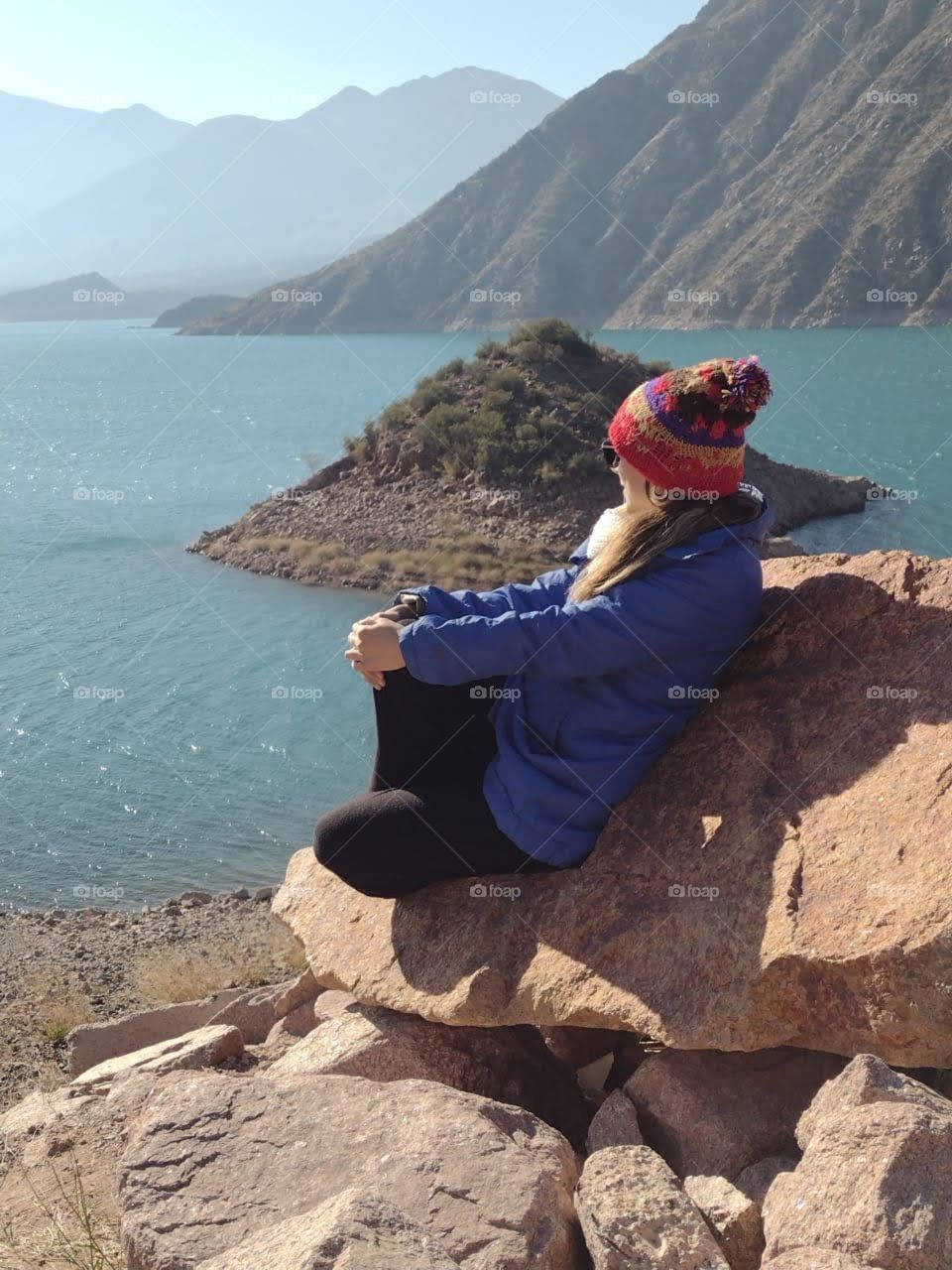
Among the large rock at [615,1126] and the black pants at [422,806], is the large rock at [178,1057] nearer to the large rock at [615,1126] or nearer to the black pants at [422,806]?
the black pants at [422,806]

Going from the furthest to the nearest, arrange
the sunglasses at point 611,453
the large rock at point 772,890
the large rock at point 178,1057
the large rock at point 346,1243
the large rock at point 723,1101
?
the large rock at point 178,1057
the sunglasses at point 611,453
the large rock at point 723,1101
the large rock at point 772,890
the large rock at point 346,1243

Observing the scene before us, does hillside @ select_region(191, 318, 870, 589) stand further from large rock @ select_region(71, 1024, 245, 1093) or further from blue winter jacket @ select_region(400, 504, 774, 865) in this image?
blue winter jacket @ select_region(400, 504, 774, 865)

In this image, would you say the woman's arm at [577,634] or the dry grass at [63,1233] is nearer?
the dry grass at [63,1233]

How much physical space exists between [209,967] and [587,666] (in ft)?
17.2

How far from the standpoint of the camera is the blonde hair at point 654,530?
3.38 metres

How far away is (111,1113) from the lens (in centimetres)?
402

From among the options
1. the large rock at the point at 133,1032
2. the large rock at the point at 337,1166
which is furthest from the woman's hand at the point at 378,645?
the large rock at the point at 133,1032

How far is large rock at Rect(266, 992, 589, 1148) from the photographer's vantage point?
3744 mm

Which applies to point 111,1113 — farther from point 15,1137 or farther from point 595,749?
point 595,749

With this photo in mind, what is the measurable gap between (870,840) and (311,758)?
11300mm

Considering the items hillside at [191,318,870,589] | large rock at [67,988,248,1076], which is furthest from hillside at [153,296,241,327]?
large rock at [67,988,248,1076]

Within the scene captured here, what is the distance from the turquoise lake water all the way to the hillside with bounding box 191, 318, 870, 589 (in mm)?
1192

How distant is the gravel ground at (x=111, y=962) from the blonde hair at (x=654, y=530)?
398 centimetres

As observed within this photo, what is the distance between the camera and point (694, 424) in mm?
3369
